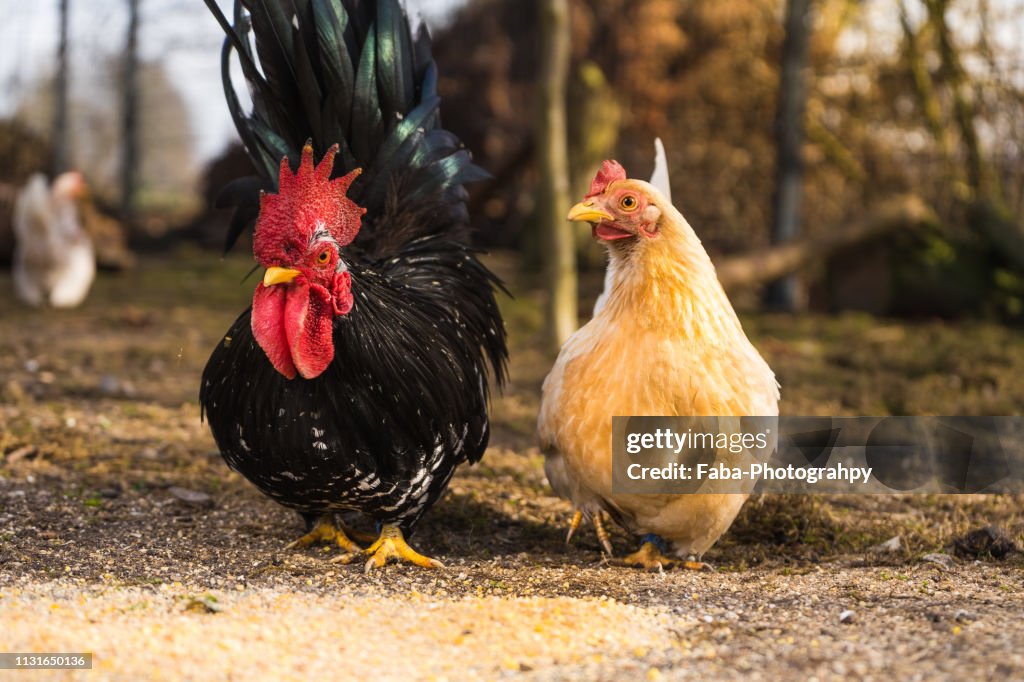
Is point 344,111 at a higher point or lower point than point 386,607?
higher

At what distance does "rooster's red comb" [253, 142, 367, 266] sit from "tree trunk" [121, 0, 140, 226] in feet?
37.6

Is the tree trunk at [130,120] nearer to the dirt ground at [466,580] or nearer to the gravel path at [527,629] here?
the dirt ground at [466,580]

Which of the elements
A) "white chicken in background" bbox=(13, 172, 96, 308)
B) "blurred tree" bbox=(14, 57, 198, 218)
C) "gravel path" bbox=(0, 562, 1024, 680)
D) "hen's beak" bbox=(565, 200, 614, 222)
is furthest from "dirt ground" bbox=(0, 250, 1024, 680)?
"blurred tree" bbox=(14, 57, 198, 218)

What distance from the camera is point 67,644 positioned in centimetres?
283

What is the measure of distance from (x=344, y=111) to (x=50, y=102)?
11.7m

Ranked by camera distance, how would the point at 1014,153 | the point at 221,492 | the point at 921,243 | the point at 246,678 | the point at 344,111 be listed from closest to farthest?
the point at 246,678 < the point at 344,111 < the point at 221,492 < the point at 1014,153 < the point at 921,243

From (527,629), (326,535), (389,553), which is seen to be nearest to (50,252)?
(326,535)

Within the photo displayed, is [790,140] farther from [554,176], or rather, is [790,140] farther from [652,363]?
[652,363]

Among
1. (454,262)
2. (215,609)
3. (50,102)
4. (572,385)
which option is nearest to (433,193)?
(454,262)

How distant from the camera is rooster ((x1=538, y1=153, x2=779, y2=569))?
383cm

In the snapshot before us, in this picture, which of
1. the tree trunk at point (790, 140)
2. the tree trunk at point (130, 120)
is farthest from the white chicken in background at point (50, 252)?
the tree trunk at point (790, 140)

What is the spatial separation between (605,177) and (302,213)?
1.22m

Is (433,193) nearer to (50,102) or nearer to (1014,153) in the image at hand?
(1014,153)

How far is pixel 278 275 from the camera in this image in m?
3.40
